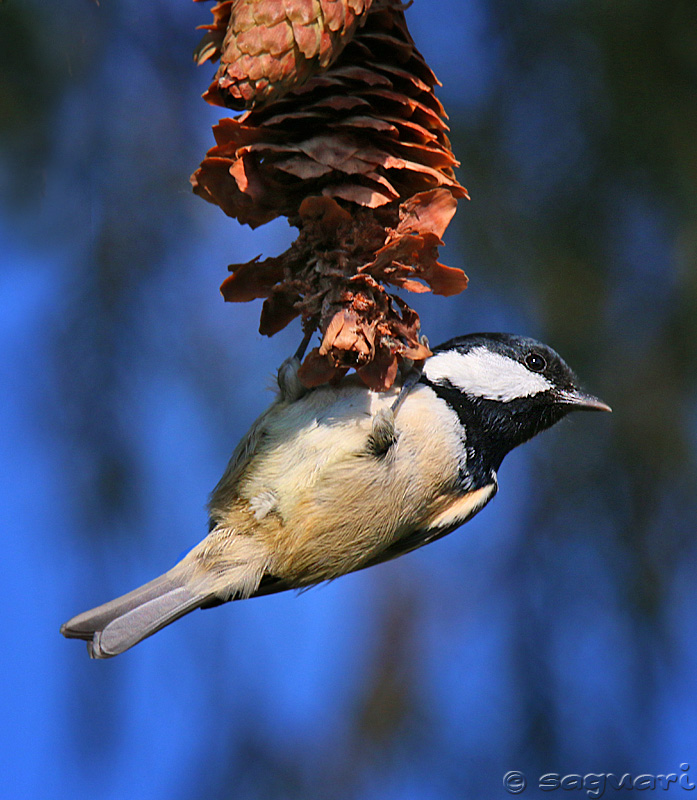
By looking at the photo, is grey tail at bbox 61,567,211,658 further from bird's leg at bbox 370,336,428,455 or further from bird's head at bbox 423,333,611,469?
bird's head at bbox 423,333,611,469

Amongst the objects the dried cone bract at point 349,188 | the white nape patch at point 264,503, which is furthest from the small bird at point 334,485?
the dried cone bract at point 349,188

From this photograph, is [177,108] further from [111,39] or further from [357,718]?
[357,718]

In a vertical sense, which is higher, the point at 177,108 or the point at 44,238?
the point at 177,108

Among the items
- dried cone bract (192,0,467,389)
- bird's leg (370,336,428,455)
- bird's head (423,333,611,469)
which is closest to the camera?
dried cone bract (192,0,467,389)

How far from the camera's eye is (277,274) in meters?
0.93

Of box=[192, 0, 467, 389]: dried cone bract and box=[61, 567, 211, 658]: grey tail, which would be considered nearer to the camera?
box=[192, 0, 467, 389]: dried cone bract

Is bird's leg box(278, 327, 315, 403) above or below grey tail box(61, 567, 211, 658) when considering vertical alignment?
above

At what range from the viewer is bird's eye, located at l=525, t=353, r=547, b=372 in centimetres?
119

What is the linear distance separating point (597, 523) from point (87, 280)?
1272 mm

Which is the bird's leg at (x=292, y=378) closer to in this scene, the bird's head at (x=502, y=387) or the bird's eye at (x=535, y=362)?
the bird's head at (x=502, y=387)

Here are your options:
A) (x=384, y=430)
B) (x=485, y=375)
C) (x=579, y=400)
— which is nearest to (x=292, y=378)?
(x=384, y=430)

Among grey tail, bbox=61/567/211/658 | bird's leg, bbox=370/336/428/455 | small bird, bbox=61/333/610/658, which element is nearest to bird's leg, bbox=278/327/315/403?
small bird, bbox=61/333/610/658

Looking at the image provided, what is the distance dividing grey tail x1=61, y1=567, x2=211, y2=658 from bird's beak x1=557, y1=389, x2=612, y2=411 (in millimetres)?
573

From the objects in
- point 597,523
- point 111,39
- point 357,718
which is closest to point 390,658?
point 357,718
